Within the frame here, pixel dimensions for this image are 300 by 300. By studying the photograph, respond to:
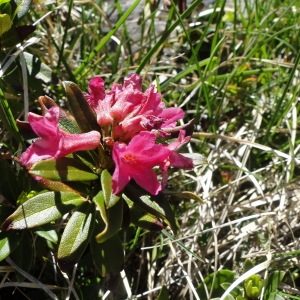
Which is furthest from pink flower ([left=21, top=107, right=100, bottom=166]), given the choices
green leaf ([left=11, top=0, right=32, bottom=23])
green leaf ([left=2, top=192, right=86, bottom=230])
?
green leaf ([left=11, top=0, right=32, bottom=23])

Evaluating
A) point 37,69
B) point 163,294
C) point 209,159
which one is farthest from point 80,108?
point 209,159

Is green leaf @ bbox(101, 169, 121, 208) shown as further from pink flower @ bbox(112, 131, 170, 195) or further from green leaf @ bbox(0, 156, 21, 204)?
green leaf @ bbox(0, 156, 21, 204)

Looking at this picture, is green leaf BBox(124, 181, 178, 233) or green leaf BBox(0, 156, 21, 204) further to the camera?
green leaf BBox(0, 156, 21, 204)

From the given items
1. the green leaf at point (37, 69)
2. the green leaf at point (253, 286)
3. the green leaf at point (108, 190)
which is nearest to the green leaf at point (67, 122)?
the green leaf at point (108, 190)

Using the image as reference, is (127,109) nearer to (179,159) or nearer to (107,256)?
(179,159)

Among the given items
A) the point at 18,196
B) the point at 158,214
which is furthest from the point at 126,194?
the point at 18,196

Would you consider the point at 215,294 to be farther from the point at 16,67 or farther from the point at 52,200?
the point at 16,67
